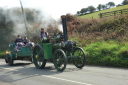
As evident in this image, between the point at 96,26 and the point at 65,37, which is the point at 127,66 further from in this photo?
the point at 96,26

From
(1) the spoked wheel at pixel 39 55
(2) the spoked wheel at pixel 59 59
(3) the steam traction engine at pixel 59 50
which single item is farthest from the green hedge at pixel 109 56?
(1) the spoked wheel at pixel 39 55

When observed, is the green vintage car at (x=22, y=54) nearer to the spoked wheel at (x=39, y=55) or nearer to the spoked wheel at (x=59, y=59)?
the spoked wheel at (x=39, y=55)

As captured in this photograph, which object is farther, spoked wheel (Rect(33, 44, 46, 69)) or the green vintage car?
the green vintage car

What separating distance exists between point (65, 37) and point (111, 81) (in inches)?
127

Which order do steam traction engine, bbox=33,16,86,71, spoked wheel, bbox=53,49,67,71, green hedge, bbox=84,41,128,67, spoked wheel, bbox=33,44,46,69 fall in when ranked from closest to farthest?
spoked wheel, bbox=53,49,67,71
steam traction engine, bbox=33,16,86,71
spoked wheel, bbox=33,44,46,69
green hedge, bbox=84,41,128,67

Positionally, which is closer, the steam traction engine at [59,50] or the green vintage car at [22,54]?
the steam traction engine at [59,50]

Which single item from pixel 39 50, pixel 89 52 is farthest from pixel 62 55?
pixel 89 52

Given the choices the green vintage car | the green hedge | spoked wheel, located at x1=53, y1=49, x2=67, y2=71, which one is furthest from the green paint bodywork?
the green hedge

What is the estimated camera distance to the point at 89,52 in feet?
37.3

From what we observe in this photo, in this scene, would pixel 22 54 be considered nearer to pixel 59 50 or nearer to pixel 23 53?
pixel 23 53

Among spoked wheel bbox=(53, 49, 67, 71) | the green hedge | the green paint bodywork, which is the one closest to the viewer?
spoked wheel bbox=(53, 49, 67, 71)

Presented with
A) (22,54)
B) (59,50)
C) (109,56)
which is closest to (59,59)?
(59,50)

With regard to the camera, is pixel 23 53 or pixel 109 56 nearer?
pixel 109 56

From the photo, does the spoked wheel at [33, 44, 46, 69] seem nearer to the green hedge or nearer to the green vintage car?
the green vintage car
